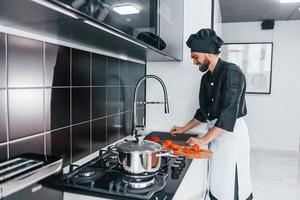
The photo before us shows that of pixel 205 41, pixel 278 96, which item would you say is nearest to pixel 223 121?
pixel 205 41

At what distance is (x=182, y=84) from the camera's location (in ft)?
6.63

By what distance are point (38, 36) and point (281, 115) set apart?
411 cm

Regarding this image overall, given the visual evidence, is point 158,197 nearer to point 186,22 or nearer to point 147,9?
point 147,9

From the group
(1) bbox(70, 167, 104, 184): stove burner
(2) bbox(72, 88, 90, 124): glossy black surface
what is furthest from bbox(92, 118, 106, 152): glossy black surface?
(1) bbox(70, 167, 104, 184): stove burner

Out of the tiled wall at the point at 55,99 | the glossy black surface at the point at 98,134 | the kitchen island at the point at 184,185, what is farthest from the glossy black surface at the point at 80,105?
the kitchen island at the point at 184,185

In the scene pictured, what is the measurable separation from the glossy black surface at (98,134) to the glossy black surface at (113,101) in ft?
0.35

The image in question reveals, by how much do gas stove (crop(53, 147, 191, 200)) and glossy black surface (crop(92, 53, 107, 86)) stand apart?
46 cm

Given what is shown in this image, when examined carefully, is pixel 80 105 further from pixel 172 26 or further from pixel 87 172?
pixel 172 26

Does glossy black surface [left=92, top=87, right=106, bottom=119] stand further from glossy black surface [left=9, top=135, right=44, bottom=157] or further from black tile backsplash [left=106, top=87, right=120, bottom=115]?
glossy black surface [left=9, top=135, right=44, bottom=157]

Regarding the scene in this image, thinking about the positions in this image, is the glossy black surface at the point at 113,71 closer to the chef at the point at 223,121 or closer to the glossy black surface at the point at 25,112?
the chef at the point at 223,121

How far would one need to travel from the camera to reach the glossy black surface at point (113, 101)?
5.16 feet

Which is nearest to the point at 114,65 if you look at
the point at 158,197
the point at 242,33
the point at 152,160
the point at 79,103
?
the point at 79,103

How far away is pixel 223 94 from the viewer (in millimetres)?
1584

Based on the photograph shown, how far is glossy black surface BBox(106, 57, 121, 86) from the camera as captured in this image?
5.13 ft
